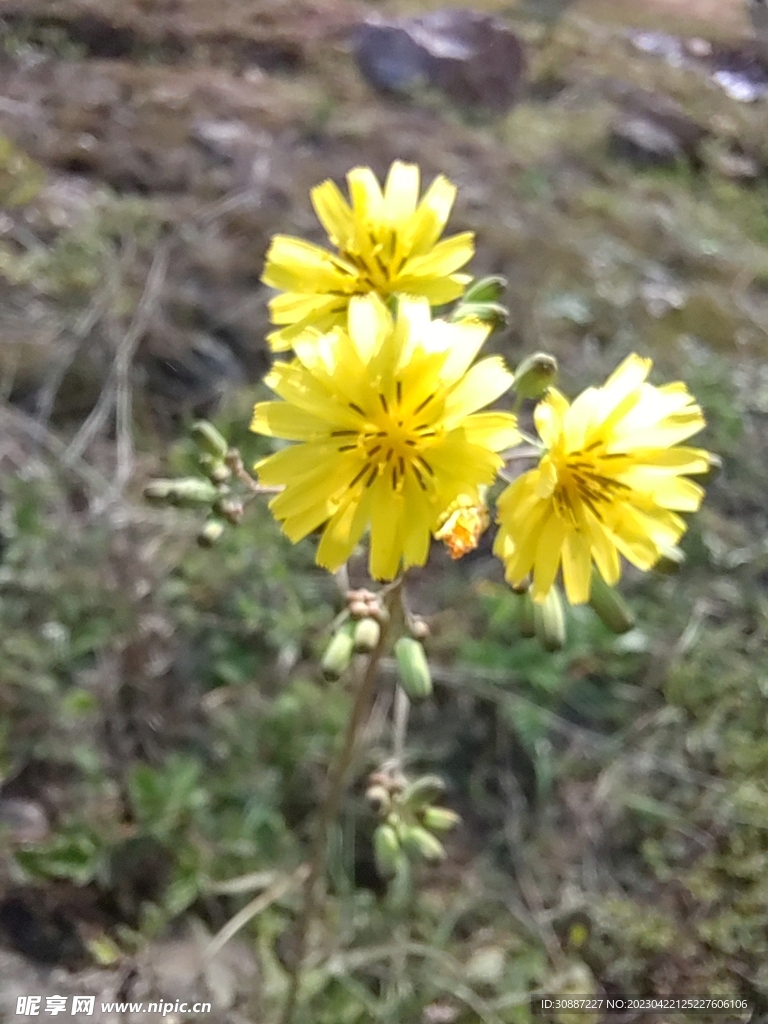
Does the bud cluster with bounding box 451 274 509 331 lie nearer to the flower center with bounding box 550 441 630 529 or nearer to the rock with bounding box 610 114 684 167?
the flower center with bounding box 550 441 630 529

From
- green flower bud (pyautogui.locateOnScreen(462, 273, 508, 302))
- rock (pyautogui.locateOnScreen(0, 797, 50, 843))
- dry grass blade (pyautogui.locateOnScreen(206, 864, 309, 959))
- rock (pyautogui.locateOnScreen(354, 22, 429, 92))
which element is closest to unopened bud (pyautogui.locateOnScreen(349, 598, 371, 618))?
green flower bud (pyautogui.locateOnScreen(462, 273, 508, 302))

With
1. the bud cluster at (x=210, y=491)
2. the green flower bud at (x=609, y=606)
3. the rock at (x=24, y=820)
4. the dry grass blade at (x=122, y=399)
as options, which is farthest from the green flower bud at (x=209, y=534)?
the dry grass blade at (x=122, y=399)

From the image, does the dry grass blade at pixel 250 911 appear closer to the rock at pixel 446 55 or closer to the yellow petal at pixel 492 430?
the yellow petal at pixel 492 430

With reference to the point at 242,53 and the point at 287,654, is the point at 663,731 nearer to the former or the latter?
the point at 287,654

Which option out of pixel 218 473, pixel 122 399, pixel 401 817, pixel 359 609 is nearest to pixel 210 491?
pixel 218 473

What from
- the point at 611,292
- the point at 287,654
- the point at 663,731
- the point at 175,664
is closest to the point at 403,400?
the point at 287,654
